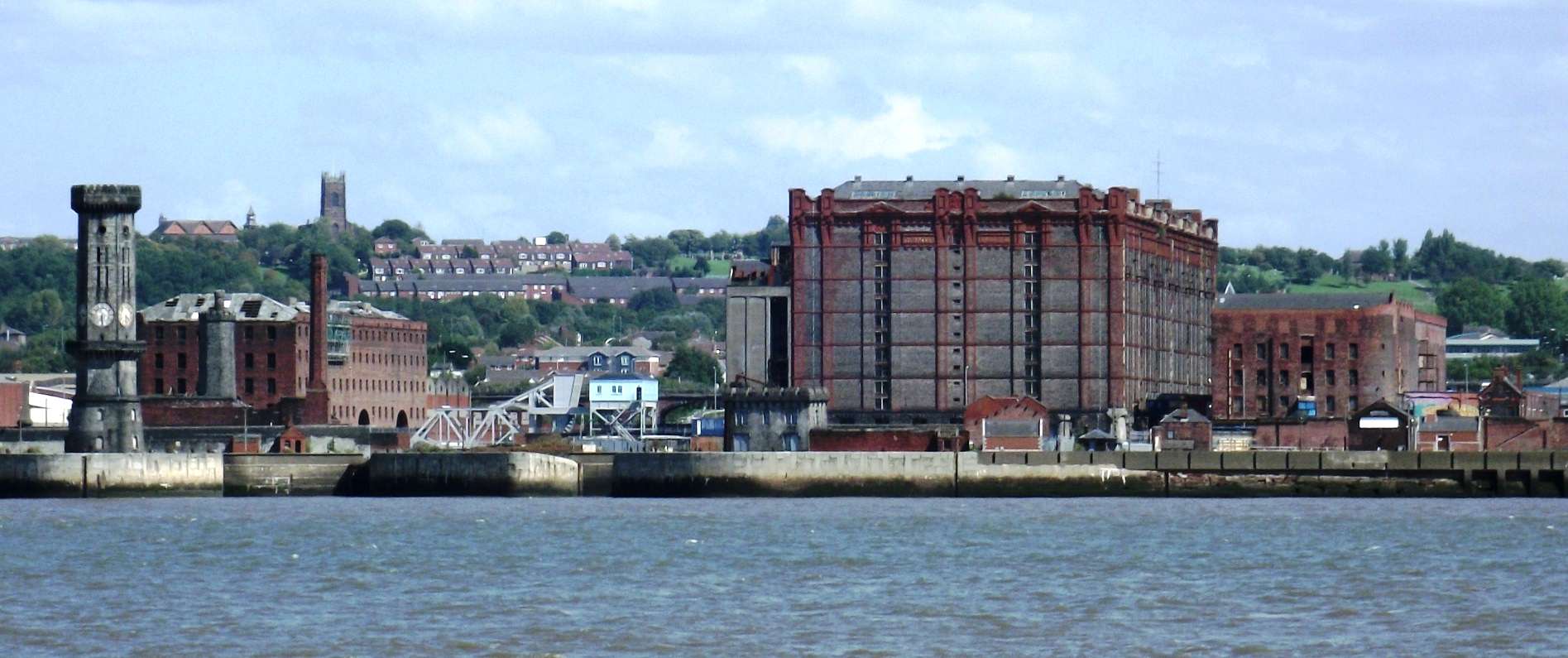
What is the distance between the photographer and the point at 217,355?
599 feet

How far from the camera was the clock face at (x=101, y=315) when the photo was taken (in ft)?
413

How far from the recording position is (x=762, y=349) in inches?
6988

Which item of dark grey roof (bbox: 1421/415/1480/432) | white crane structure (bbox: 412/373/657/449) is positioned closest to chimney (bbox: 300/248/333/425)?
white crane structure (bbox: 412/373/657/449)

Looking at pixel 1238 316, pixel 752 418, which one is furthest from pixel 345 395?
pixel 752 418

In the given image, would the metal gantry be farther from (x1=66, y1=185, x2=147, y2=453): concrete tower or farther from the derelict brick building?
(x1=66, y1=185, x2=147, y2=453): concrete tower

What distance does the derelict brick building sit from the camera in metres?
173

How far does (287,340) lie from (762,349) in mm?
35158

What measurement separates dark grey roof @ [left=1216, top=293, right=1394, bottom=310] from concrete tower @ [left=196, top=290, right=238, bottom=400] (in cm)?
6429

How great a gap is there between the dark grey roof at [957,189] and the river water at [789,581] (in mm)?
68518

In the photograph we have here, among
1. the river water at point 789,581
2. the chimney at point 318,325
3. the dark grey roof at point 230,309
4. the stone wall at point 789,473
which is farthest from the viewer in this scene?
the dark grey roof at point 230,309

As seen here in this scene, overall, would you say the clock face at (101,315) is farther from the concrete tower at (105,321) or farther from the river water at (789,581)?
the river water at (789,581)

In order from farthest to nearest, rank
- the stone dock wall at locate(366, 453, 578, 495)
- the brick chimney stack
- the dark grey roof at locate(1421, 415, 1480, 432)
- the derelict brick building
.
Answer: the brick chimney stack
the derelict brick building
the dark grey roof at locate(1421, 415, 1480, 432)
the stone dock wall at locate(366, 453, 578, 495)

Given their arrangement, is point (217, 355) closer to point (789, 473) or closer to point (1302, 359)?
point (1302, 359)

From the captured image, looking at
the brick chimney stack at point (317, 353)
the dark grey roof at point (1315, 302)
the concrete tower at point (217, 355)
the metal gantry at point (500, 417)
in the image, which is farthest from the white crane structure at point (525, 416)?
the dark grey roof at point (1315, 302)
